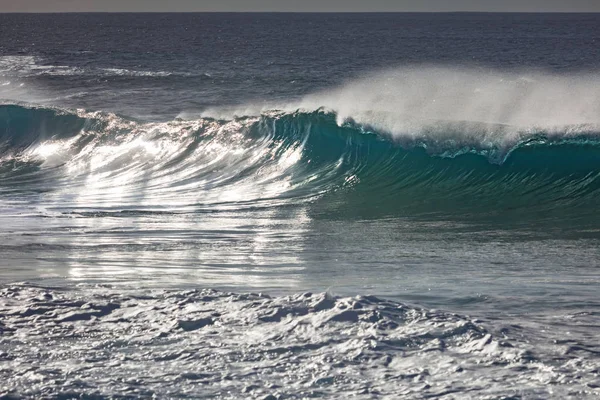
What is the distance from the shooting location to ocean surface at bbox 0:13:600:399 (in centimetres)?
473

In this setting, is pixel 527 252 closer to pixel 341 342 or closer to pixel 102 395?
pixel 341 342

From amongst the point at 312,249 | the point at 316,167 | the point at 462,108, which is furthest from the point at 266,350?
the point at 462,108

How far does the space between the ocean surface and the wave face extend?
4cm

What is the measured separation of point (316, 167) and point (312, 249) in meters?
5.20

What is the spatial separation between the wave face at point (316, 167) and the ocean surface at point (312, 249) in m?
0.04

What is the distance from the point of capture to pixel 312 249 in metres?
7.92

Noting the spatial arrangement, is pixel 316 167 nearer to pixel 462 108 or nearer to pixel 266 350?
pixel 462 108

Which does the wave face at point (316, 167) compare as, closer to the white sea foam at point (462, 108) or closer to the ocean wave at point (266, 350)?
the white sea foam at point (462, 108)

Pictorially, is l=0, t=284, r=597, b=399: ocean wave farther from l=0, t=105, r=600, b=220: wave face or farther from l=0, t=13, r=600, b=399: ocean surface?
l=0, t=105, r=600, b=220: wave face

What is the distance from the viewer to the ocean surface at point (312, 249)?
4.73 metres

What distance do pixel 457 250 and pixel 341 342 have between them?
9.90 feet

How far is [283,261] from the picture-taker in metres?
7.31

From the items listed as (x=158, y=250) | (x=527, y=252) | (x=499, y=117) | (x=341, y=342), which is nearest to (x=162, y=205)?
(x=158, y=250)

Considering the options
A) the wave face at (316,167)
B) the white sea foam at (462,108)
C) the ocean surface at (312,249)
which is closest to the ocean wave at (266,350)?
the ocean surface at (312,249)
